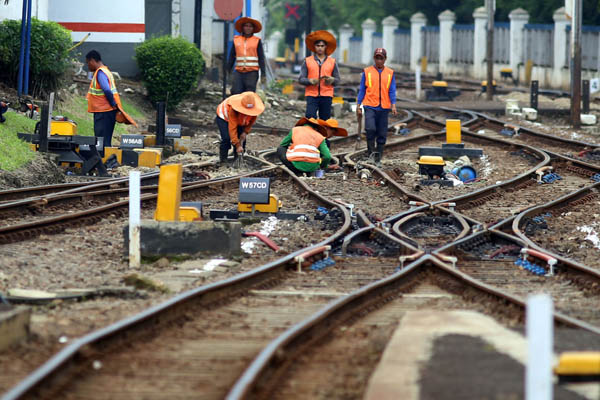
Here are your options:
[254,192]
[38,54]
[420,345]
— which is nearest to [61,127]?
[38,54]

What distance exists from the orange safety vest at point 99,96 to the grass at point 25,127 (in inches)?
46.3

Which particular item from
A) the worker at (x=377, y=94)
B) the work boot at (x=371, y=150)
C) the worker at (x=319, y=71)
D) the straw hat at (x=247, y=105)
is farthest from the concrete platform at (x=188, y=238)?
the work boot at (x=371, y=150)

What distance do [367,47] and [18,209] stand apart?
49987mm

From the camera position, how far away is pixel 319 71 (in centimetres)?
1667

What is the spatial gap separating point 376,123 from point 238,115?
2.56 meters

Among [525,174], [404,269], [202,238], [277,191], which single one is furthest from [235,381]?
[525,174]

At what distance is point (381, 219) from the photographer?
11.9 meters

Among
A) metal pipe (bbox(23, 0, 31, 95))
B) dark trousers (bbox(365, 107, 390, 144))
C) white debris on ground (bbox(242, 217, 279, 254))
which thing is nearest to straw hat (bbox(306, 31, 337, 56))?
dark trousers (bbox(365, 107, 390, 144))

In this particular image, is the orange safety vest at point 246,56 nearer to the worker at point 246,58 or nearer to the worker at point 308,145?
the worker at point 246,58

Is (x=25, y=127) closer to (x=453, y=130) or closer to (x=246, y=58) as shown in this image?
(x=246, y=58)

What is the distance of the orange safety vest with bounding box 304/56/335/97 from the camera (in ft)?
54.6

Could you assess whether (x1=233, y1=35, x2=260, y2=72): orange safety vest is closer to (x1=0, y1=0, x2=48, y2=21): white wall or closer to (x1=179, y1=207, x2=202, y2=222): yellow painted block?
(x1=0, y1=0, x2=48, y2=21): white wall

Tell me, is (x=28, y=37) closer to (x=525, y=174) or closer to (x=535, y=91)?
(x=525, y=174)

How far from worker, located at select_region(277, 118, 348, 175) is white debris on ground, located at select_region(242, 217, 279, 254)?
279 cm
